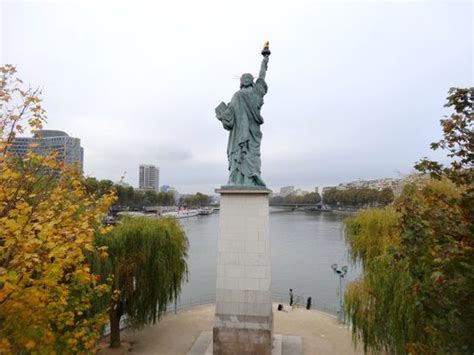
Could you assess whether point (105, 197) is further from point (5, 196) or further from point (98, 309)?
point (98, 309)

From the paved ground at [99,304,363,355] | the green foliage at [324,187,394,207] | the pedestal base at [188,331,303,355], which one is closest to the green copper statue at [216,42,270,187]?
the pedestal base at [188,331,303,355]

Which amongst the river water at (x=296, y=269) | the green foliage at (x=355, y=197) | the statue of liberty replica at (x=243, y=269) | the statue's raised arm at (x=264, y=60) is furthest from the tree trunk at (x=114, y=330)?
the green foliage at (x=355, y=197)

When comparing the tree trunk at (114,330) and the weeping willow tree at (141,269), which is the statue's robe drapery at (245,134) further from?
the tree trunk at (114,330)

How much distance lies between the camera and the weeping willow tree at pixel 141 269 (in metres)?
11.5

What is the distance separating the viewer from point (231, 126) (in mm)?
10641

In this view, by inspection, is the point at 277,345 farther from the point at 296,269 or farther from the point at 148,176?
the point at 148,176

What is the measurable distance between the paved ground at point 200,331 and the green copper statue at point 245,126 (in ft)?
17.9

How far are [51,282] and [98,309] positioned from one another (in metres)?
7.15

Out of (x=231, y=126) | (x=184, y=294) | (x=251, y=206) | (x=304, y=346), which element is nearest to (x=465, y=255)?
(x=251, y=206)

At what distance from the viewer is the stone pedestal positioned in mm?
9594

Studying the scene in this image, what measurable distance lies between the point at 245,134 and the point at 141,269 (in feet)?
17.9

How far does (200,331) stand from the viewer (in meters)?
12.8

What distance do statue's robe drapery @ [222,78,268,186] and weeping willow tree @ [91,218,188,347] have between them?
12.3ft

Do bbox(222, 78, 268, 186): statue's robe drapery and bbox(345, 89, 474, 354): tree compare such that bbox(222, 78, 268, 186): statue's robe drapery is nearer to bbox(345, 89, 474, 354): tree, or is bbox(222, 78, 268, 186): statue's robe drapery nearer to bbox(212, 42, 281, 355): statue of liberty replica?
bbox(212, 42, 281, 355): statue of liberty replica
